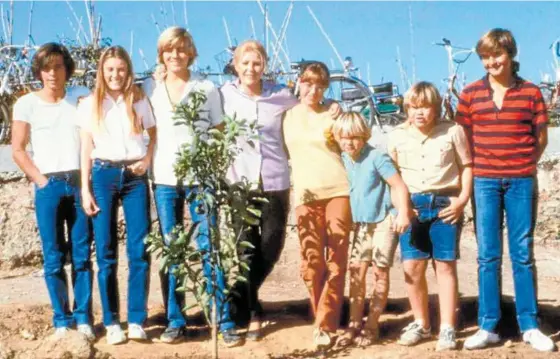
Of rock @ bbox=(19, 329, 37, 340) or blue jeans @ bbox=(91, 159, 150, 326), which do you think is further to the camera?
rock @ bbox=(19, 329, 37, 340)

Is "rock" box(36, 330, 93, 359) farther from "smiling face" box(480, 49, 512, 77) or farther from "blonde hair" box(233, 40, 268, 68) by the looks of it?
"smiling face" box(480, 49, 512, 77)

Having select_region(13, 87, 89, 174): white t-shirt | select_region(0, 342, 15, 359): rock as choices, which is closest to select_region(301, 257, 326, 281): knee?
select_region(13, 87, 89, 174): white t-shirt

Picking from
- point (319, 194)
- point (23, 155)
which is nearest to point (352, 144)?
point (319, 194)

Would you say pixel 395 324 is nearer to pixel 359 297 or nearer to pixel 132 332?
pixel 359 297

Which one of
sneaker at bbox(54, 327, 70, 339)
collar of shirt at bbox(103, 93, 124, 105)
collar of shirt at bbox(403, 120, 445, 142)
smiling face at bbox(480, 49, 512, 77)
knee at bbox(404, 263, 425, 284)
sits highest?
smiling face at bbox(480, 49, 512, 77)

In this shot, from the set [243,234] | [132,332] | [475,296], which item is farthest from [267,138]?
[475,296]

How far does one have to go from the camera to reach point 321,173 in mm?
5059

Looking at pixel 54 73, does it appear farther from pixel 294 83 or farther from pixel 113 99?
pixel 294 83

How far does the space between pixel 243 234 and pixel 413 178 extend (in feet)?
3.42

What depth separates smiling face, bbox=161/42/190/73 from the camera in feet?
16.3

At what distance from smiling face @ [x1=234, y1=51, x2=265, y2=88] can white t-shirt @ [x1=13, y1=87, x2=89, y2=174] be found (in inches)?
39.7

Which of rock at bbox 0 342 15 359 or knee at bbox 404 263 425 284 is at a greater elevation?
knee at bbox 404 263 425 284

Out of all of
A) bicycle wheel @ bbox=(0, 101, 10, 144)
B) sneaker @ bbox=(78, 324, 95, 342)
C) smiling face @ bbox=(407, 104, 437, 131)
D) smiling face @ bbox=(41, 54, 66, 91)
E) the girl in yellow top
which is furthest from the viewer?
bicycle wheel @ bbox=(0, 101, 10, 144)

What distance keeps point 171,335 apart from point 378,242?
54.0 inches
